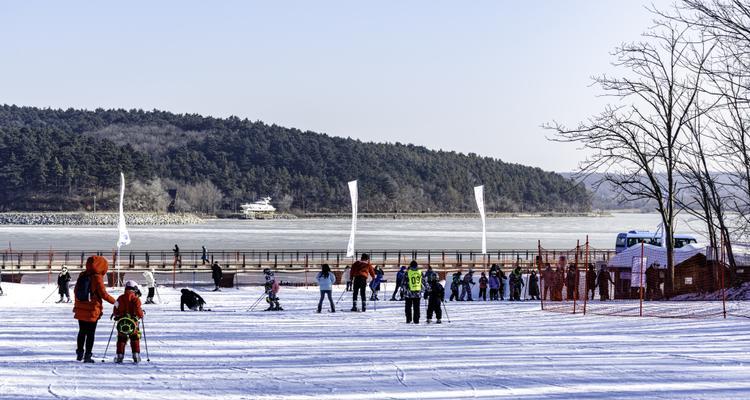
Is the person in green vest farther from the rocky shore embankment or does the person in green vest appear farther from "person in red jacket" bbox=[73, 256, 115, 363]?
the rocky shore embankment

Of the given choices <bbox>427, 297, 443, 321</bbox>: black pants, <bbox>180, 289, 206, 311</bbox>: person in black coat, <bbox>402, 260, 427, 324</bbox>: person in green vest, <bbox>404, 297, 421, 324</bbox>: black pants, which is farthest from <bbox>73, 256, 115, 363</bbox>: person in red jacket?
<bbox>180, 289, 206, 311</bbox>: person in black coat

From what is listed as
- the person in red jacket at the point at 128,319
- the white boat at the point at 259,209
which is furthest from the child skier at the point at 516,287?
the white boat at the point at 259,209

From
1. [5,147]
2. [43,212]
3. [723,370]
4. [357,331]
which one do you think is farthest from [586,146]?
[5,147]

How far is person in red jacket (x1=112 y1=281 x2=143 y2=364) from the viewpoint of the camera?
41.6 ft

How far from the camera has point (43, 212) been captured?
142 meters

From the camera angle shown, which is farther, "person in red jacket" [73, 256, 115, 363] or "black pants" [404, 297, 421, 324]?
"black pants" [404, 297, 421, 324]

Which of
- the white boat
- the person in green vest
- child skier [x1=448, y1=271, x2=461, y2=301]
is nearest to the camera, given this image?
the person in green vest

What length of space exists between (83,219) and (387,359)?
12388cm

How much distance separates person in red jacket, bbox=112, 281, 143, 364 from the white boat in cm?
15583

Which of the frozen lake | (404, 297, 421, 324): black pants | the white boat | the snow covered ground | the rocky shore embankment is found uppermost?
the white boat

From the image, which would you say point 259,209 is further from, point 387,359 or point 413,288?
point 387,359

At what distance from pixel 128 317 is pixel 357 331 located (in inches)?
215

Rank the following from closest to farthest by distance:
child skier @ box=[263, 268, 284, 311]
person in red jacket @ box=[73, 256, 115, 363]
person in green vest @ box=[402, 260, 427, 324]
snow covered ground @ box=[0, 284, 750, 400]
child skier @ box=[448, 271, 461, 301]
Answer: snow covered ground @ box=[0, 284, 750, 400] → person in red jacket @ box=[73, 256, 115, 363] → person in green vest @ box=[402, 260, 427, 324] → child skier @ box=[263, 268, 284, 311] → child skier @ box=[448, 271, 461, 301]

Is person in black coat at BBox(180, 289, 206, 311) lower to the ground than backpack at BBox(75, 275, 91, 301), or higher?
lower
